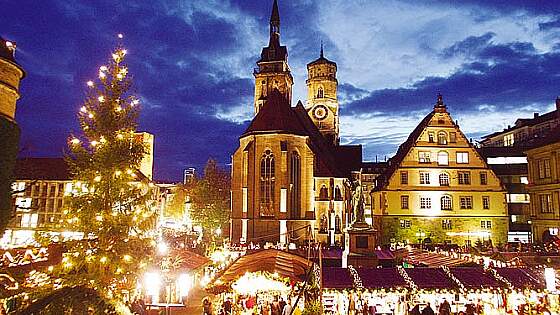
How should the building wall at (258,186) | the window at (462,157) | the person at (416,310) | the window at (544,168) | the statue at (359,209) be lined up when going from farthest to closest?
the building wall at (258,186)
the window at (462,157)
the window at (544,168)
the statue at (359,209)
the person at (416,310)

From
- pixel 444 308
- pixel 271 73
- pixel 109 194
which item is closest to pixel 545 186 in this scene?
pixel 444 308

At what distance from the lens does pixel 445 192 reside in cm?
4031

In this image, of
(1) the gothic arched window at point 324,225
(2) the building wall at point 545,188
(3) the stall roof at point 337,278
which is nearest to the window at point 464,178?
(2) the building wall at point 545,188

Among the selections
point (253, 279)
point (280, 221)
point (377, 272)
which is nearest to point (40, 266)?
point (253, 279)

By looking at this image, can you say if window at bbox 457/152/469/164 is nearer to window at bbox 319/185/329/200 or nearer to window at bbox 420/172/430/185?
window at bbox 420/172/430/185

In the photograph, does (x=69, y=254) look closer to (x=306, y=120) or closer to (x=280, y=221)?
(x=280, y=221)

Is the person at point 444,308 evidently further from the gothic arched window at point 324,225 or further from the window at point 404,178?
the gothic arched window at point 324,225

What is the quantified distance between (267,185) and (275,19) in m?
41.2

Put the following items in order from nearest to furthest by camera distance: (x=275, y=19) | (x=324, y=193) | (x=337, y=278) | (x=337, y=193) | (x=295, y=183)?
(x=337, y=278) < (x=295, y=183) < (x=324, y=193) < (x=337, y=193) < (x=275, y=19)

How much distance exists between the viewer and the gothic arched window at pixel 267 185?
44.2 m

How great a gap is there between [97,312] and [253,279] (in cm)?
1122

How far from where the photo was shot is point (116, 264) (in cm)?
1413

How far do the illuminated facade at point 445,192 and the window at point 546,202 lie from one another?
14.6 ft

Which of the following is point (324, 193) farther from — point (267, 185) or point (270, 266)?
point (270, 266)
